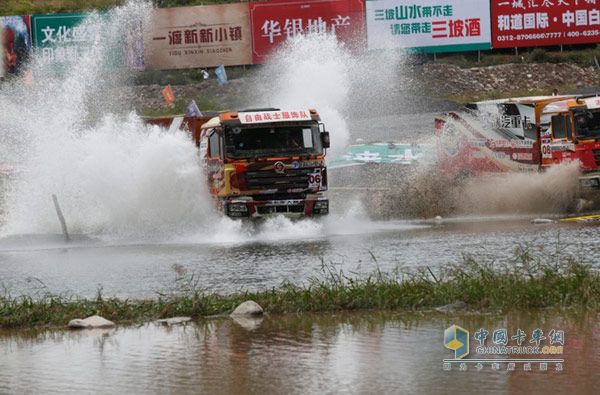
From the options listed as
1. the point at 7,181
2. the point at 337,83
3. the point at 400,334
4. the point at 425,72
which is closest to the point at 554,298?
the point at 400,334

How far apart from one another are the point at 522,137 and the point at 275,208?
7915 mm

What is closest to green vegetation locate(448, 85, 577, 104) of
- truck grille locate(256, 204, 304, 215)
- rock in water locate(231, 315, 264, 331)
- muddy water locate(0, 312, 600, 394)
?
truck grille locate(256, 204, 304, 215)

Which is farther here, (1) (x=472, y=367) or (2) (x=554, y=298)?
(2) (x=554, y=298)

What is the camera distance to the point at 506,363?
10.2 metres

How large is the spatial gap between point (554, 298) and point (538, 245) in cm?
689

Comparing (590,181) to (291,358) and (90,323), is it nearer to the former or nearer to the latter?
(90,323)

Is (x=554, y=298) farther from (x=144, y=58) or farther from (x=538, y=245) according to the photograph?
(x=144, y=58)

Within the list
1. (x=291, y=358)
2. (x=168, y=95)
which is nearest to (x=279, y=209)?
(x=291, y=358)

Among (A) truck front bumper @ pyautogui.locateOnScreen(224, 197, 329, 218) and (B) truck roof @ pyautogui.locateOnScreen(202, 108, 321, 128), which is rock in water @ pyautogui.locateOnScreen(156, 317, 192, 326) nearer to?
(A) truck front bumper @ pyautogui.locateOnScreen(224, 197, 329, 218)

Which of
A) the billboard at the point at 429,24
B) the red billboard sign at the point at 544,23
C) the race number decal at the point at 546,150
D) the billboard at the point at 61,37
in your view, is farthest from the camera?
the billboard at the point at 61,37

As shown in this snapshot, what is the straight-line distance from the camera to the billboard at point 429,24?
41.4 meters

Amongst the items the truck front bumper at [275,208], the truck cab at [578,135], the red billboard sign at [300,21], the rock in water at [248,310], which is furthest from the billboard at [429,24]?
the rock in water at [248,310]

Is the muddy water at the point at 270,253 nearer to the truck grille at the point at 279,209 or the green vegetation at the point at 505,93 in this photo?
the truck grille at the point at 279,209

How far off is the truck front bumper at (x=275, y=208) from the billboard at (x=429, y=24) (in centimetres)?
1732
